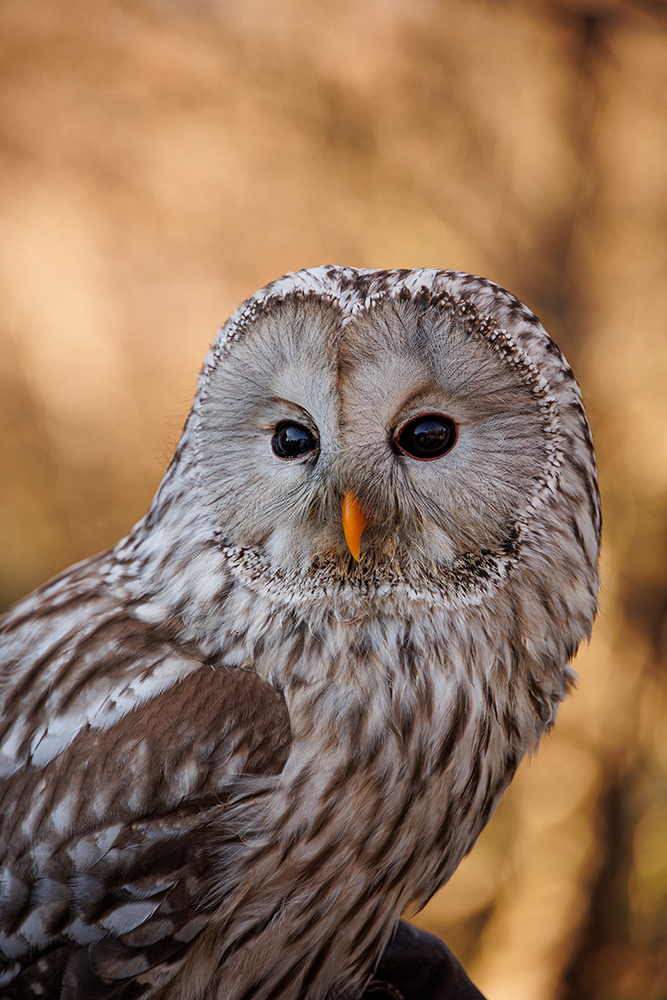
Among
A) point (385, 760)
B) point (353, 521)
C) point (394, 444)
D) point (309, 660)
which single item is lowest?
point (385, 760)

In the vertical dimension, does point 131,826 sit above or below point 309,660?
below

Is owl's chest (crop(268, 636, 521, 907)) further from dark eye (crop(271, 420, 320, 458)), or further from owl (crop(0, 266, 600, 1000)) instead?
dark eye (crop(271, 420, 320, 458))

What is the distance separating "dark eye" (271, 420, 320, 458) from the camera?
120cm

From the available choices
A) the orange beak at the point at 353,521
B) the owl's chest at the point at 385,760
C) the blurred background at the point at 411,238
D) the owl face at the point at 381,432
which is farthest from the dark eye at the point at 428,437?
the blurred background at the point at 411,238

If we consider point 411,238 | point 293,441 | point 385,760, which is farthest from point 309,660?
point 411,238

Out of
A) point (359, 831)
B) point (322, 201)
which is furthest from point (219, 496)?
point (322, 201)

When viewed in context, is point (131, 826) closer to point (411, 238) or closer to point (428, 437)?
point (428, 437)

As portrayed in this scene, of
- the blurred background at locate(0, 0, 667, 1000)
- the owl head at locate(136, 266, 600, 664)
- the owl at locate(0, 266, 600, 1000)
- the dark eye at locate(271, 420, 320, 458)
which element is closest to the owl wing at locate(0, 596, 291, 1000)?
the owl at locate(0, 266, 600, 1000)

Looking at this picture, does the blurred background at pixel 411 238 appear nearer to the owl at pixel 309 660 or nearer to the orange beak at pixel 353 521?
the owl at pixel 309 660

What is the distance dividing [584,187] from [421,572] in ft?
11.1

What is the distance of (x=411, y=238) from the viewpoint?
393 cm

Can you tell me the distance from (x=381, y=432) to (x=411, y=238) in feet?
10.0

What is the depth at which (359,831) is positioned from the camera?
4.03 feet

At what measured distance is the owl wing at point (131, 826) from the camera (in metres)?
1.13
